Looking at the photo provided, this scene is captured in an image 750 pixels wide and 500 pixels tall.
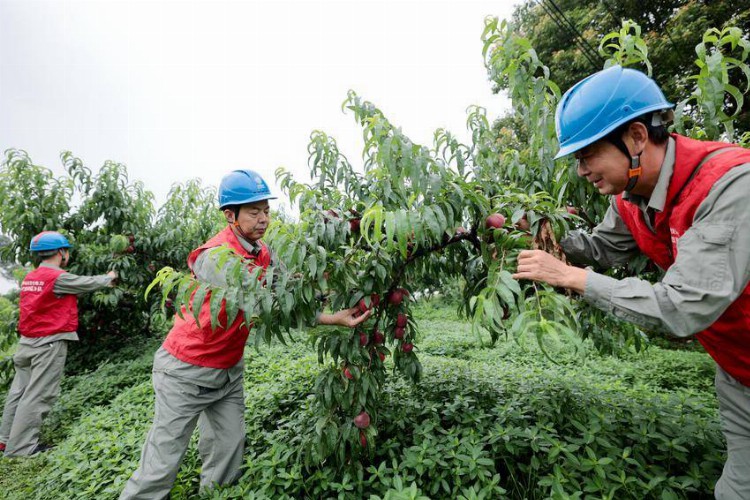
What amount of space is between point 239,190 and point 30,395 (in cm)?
359

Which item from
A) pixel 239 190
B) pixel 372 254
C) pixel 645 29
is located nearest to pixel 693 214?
pixel 372 254

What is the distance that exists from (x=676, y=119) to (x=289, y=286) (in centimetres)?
208

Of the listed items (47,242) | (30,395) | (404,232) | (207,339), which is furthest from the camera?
(47,242)

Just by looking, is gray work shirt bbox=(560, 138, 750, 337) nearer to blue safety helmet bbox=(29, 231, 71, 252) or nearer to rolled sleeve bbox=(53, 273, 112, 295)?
rolled sleeve bbox=(53, 273, 112, 295)

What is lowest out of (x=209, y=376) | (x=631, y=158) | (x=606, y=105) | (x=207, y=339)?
(x=209, y=376)

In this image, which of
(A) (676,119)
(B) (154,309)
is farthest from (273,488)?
(B) (154,309)

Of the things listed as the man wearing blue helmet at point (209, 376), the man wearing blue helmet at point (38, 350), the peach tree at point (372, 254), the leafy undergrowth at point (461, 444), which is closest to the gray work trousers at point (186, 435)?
the man wearing blue helmet at point (209, 376)

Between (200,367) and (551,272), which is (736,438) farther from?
(200,367)

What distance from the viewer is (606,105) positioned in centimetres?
139

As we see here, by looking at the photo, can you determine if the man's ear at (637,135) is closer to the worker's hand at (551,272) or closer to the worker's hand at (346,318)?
the worker's hand at (551,272)

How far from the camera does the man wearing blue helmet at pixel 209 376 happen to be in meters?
2.42

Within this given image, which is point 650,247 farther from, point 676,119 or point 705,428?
point 705,428

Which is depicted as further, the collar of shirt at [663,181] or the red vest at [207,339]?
the red vest at [207,339]

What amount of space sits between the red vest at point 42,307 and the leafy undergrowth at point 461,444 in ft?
3.55
